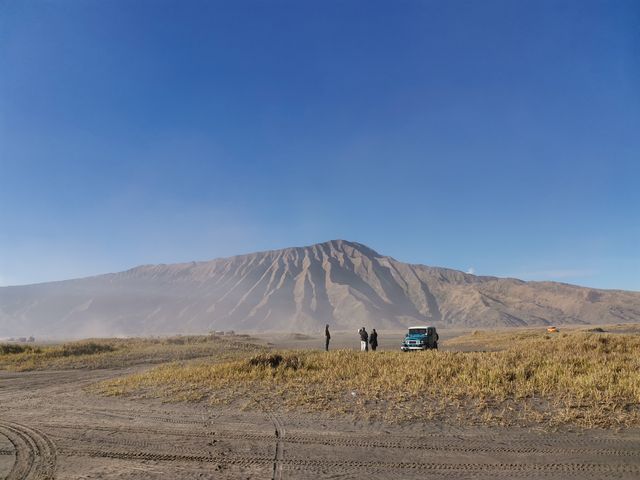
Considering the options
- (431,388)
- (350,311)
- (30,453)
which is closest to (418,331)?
(431,388)

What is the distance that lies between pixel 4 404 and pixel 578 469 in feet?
51.5

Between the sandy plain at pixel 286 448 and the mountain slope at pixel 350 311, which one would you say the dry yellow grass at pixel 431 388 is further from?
the mountain slope at pixel 350 311

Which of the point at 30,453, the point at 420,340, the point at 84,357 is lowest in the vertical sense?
the point at 84,357

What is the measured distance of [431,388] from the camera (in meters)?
12.8

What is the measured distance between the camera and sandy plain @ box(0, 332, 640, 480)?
7438 millimetres

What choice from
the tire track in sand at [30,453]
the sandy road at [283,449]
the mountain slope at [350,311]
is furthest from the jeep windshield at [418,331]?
the mountain slope at [350,311]

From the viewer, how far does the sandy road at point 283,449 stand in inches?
293

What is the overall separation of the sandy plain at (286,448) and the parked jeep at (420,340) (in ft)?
71.1

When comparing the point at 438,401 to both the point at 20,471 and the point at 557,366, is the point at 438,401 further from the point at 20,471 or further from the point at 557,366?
the point at 20,471

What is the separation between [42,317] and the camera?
19850cm

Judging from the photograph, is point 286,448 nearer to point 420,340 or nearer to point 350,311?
point 420,340

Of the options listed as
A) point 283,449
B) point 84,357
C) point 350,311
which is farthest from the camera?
point 350,311

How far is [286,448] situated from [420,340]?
81.1 feet

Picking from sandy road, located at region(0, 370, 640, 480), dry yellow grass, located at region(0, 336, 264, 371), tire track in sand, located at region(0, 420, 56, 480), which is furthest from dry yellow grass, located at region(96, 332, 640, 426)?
dry yellow grass, located at region(0, 336, 264, 371)
